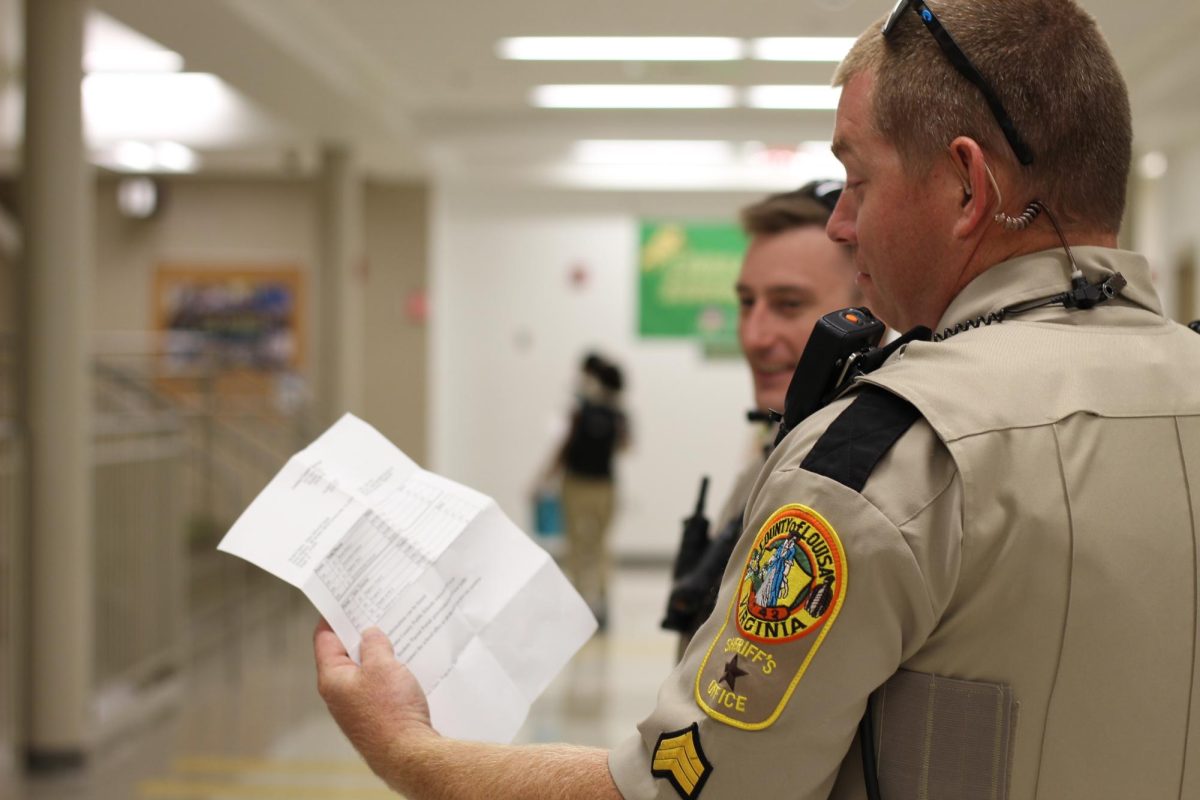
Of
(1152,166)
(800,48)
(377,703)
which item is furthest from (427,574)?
(1152,166)

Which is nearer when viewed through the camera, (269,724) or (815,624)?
(815,624)

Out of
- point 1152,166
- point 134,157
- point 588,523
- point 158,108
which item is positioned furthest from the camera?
point 1152,166

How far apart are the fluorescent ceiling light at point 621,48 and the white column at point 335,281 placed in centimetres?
209

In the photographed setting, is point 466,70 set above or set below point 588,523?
above

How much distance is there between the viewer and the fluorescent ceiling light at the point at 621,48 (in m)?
7.67

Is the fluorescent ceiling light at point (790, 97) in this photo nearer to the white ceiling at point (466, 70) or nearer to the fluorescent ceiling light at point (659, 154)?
the white ceiling at point (466, 70)

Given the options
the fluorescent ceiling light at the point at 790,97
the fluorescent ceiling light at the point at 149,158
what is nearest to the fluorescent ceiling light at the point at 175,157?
the fluorescent ceiling light at the point at 149,158

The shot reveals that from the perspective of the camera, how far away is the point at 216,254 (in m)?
12.0

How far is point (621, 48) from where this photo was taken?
7875 mm

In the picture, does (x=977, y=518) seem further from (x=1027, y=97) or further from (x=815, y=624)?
(x=1027, y=97)

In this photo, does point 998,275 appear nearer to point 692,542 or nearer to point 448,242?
point 692,542

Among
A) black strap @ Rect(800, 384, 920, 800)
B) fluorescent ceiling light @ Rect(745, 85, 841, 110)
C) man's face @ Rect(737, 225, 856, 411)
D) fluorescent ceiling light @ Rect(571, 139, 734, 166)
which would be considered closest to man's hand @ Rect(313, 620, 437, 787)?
black strap @ Rect(800, 384, 920, 800)

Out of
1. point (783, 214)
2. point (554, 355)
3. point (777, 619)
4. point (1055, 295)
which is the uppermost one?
point (783, 214)

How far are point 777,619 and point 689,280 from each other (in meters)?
11.7
